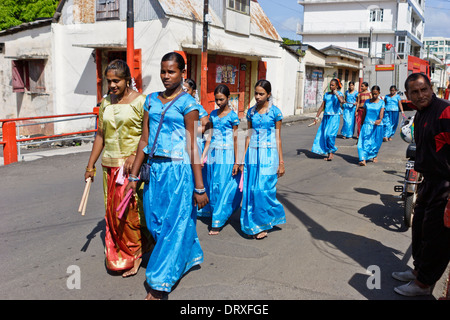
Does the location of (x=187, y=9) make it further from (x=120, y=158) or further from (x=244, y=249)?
(x=120, y=158)

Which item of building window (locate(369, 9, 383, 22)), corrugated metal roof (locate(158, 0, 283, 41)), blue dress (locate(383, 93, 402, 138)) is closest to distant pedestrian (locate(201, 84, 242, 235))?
blue dress (locate(383, 93, 402, 138))

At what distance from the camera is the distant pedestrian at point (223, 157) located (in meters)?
5.46

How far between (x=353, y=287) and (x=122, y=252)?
2071 millimetres

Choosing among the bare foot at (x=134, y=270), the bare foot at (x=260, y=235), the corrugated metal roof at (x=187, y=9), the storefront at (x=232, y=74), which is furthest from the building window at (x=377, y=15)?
the bare foot at (x=134, y=270)

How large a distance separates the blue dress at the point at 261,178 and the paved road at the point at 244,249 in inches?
8.2

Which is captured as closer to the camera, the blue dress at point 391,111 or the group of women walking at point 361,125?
the group of women walking at point 361,125

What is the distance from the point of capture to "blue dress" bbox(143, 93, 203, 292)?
11.6 ft

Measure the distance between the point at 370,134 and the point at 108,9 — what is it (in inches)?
413

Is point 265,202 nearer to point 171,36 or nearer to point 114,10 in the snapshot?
point 171,36

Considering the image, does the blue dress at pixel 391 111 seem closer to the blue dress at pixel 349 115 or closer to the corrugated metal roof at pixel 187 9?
the blue dress at pixel 349 115

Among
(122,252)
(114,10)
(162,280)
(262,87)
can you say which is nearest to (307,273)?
(162,280)

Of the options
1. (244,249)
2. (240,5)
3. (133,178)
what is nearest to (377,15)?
(240,5)

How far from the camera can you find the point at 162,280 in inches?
137

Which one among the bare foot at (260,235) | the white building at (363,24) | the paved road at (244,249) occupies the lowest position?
the paved road at (244,249)
